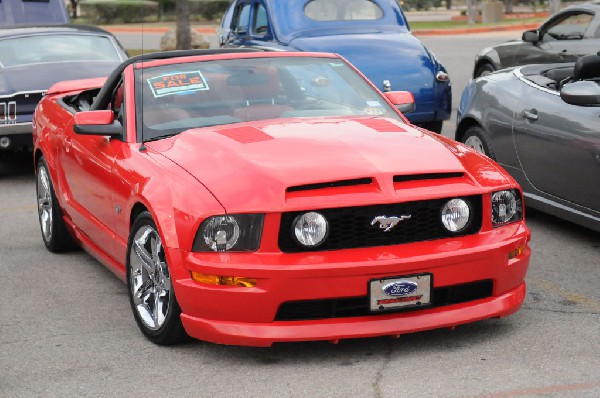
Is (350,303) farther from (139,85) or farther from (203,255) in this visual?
(139,85)

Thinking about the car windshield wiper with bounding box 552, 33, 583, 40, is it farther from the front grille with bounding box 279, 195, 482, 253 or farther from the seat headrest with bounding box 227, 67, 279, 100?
the front grille with bounding box 279, 195, 482, 253

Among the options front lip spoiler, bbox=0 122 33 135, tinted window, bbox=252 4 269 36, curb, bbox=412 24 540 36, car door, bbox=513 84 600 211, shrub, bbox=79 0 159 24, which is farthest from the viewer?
shrub, bbox=79 0 159 24

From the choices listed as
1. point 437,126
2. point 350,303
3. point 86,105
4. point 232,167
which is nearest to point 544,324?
point 350,303

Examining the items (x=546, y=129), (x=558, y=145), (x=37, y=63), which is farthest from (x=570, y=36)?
(x=558, y=145)

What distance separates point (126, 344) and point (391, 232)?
4.79 feet

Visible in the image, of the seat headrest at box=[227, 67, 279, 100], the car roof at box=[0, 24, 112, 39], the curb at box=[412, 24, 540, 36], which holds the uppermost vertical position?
the seat headrest at box=[227, 67, 279, 100]

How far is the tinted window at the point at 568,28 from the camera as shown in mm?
14188

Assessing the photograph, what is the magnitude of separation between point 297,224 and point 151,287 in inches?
41.6

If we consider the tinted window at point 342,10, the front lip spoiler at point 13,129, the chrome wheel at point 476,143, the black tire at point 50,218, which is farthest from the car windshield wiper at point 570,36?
the black tire at point 50,218

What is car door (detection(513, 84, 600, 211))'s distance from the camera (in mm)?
7508

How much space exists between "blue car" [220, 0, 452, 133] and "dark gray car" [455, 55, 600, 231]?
2861 mm

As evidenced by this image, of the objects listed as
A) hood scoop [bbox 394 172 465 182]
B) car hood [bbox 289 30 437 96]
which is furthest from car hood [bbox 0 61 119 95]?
hood scoop [bbox 394 172 465 182]

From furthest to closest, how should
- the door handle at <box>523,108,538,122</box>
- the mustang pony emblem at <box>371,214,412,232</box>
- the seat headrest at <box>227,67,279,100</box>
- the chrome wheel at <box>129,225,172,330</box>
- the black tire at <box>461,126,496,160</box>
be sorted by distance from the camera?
the black tire at <box>461,126,496,160</box> → the door handle at <box>523,108,538,122</box> → the seat headrest at <box>227,67,279,100</box> → the chrome wheel at <box>129,225,172,330</box> → the mustang pony emblem at <box>371,214,412,232</box>

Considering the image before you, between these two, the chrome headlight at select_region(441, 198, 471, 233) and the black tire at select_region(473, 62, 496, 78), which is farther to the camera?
the black tire at select_region(473, 62, 496, 78)
